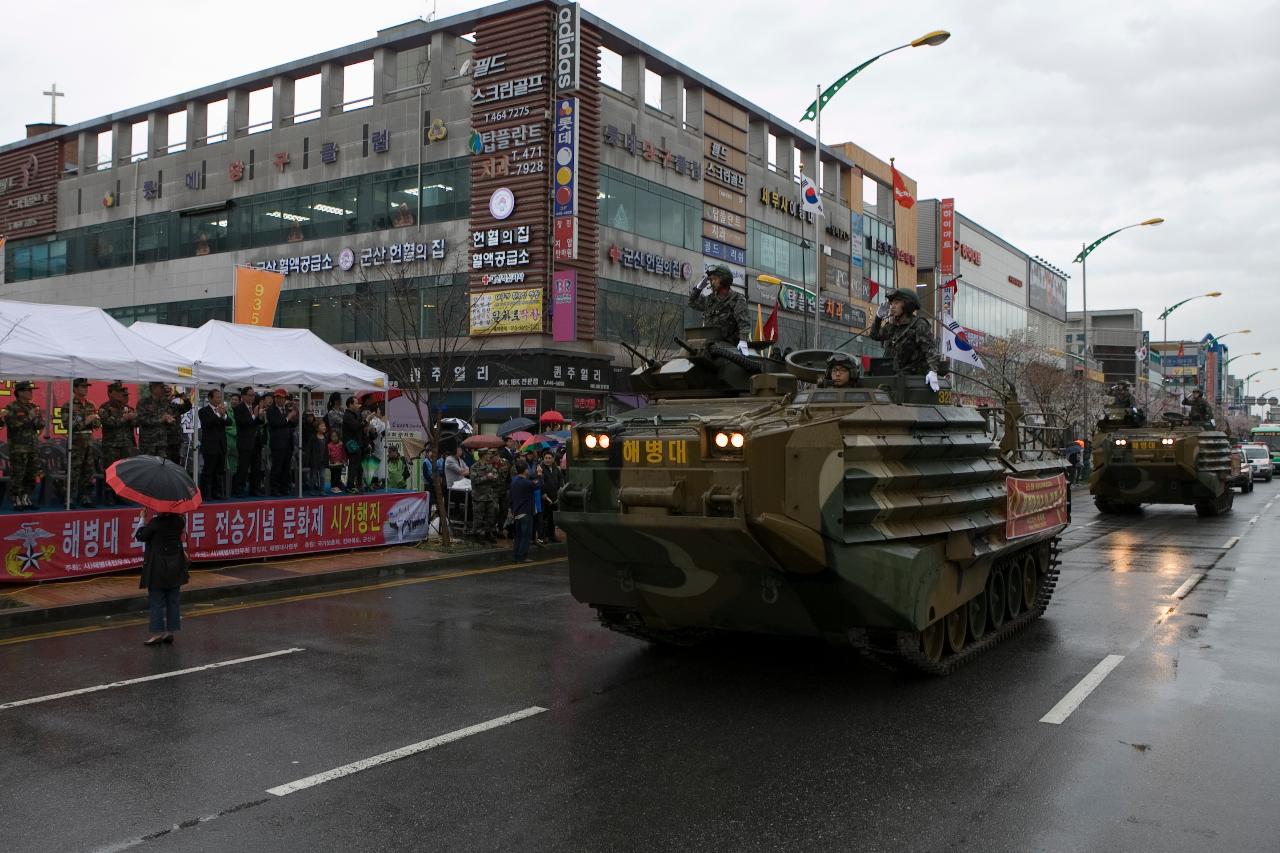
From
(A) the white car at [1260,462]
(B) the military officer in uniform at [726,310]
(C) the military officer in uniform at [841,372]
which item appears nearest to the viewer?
(C) the military officer in uniform at [841,372]

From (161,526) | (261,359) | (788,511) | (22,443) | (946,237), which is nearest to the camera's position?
(788,511)

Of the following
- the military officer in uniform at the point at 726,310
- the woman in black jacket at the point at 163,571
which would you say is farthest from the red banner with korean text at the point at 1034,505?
the woman in black jacket at the point at 163,571

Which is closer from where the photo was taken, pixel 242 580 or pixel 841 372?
pixel 841 372

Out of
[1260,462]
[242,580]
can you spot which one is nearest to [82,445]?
[242,580]

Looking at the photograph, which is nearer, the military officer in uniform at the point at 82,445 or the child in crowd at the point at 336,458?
the military officer in uniform at the point at 82,445

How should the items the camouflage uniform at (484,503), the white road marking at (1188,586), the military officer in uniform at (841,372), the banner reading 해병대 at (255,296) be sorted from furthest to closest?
the banner reading 해병대 at (255,296) → the camouflage uniform at (484,503) → the white road marking at (1188,586) → the military officer in uniform at (841,372)

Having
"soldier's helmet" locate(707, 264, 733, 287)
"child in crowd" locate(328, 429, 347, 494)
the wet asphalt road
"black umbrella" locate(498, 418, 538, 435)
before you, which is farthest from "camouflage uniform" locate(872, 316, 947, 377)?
"black umbrella" locate(498, 418, 538, 435)

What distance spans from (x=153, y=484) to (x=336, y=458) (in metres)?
8.97

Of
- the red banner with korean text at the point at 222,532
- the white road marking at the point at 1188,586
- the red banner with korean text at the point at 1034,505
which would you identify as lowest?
the white road marking at the point at 1188,586

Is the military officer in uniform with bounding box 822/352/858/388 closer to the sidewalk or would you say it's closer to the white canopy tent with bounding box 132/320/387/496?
the sidewalk

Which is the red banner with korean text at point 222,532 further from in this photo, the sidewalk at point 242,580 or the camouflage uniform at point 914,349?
the camouflage uniform at point 914,349

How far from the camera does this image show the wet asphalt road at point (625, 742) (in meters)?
4.98

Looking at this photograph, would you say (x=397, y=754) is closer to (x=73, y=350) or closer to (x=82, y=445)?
(x=73, y=350)

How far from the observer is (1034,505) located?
402 inches
